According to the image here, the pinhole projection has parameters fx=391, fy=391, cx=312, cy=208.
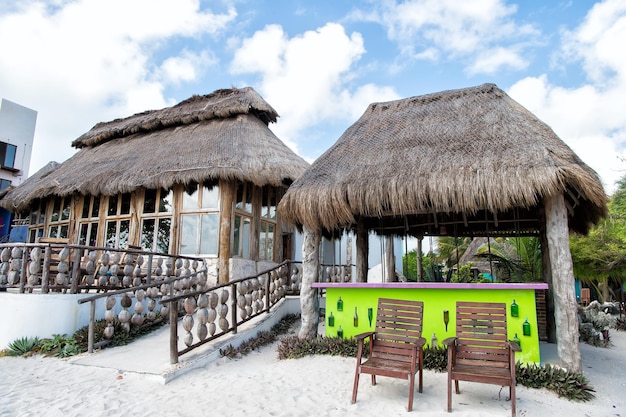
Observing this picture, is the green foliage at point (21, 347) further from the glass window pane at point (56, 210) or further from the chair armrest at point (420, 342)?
the glass window pane at point (56, 210)

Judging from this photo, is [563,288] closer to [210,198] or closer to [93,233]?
[210,198]

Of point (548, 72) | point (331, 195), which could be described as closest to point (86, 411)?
point (331, 195)

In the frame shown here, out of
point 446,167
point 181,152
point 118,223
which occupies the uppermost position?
point 181,152

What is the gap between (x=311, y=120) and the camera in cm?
1753

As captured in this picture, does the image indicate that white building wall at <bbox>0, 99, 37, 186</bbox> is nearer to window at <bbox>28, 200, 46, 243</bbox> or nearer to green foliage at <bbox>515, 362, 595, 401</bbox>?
window at <bbox>28, 200, 46, 243</bbox>

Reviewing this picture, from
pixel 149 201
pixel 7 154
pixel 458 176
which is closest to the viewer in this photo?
pixel 458 176

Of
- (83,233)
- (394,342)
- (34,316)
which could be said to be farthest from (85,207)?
(394,342)

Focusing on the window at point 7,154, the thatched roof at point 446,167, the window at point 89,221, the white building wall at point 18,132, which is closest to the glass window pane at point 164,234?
the window at point 89,221

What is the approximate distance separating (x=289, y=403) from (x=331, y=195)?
3071 millimetres

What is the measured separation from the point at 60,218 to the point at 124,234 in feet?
10.4

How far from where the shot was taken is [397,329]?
443 centimetres

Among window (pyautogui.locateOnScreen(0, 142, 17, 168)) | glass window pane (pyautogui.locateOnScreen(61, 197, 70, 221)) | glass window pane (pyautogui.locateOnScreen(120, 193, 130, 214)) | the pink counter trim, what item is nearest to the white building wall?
window (pyautogui.locateOnScreen(0, 142, 17, 168))

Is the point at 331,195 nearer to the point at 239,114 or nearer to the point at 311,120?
the point at 239,114

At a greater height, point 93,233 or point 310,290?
point 93,233
